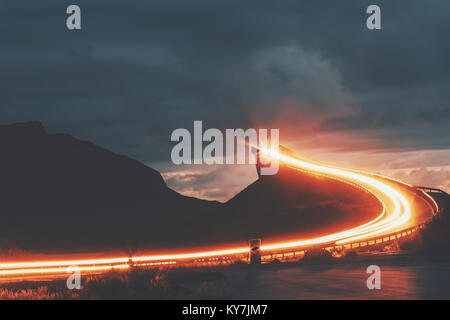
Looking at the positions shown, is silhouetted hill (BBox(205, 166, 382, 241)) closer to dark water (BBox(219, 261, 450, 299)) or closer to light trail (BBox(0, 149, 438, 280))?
light trail (BBox(0, 149, 438, 280))

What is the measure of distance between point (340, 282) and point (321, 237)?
85.8 ft

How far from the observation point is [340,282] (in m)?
24.4

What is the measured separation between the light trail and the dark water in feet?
42.4

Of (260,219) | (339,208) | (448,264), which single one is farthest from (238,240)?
(448,264)

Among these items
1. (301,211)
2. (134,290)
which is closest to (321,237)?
(134,290)

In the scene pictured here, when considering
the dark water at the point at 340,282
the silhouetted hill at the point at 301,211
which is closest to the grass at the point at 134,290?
the dark water at the point at 340,282

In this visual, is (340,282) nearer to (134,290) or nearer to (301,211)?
(134,290)

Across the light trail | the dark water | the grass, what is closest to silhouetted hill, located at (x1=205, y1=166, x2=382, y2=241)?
the light trail

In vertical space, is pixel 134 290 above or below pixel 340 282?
below

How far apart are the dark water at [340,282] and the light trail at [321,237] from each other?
42.4 ft

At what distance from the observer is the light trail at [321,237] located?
4200 cm

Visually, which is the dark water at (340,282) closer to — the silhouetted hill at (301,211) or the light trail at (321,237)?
the light trail at (321,237)
